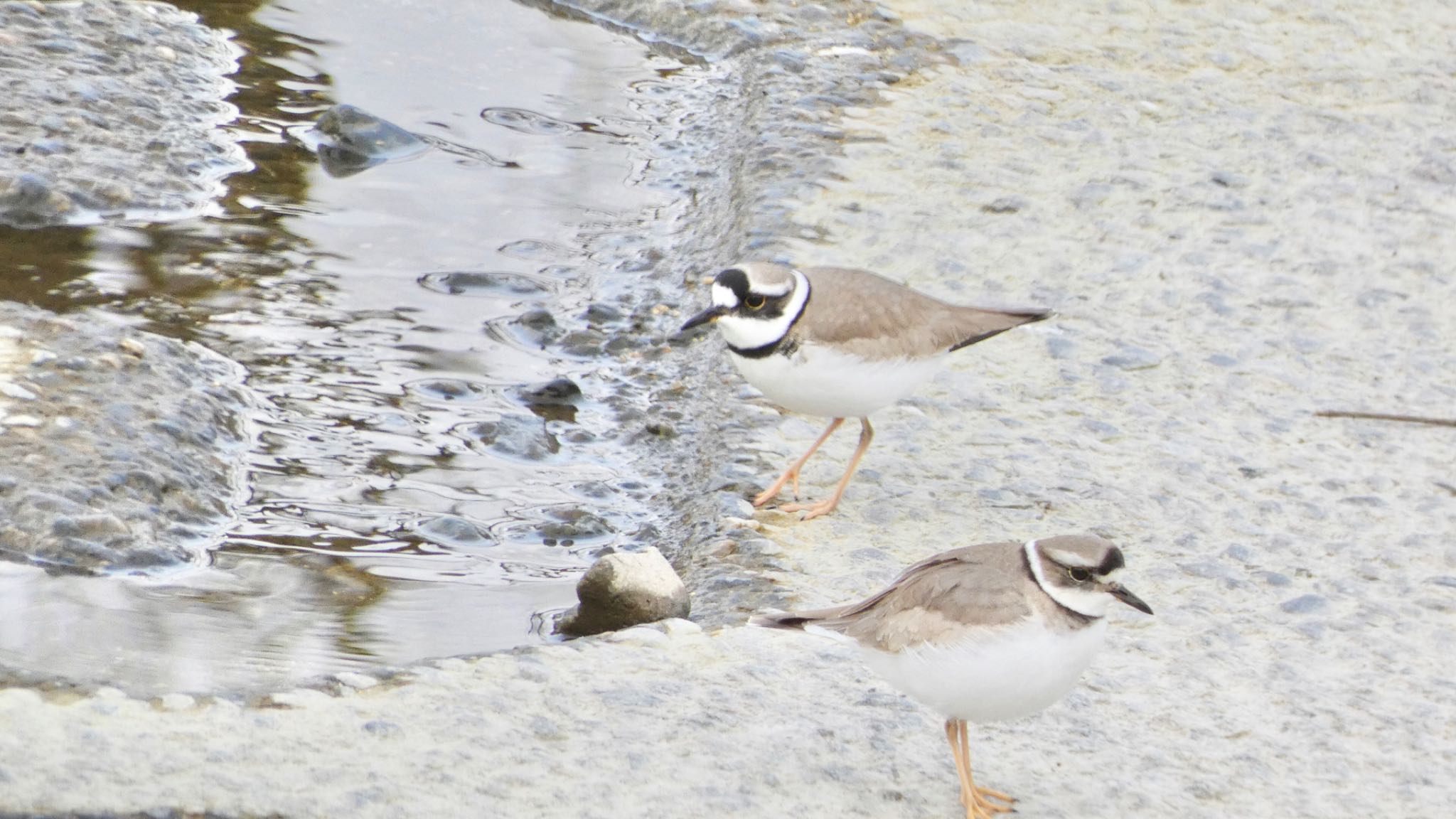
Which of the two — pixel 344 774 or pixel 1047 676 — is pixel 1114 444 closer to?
pixel 1047 676

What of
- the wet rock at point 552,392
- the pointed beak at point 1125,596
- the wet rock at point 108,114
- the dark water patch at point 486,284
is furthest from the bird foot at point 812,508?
the wet rock at point 108,114

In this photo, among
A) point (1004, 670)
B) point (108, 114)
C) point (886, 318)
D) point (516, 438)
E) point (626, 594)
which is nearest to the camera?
point (1004, 670)

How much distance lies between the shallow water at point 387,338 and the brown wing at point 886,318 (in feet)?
2.82

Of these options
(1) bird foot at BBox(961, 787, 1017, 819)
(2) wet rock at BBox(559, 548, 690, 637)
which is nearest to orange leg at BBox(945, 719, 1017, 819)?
(1) bird foot at BBox(961, 787, 1017, 819)

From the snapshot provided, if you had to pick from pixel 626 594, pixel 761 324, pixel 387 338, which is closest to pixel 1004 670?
pixel 626 594

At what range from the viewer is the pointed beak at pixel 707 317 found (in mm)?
4805

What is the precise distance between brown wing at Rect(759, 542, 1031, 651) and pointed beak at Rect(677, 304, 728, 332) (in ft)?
4.62

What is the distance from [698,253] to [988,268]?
119cm

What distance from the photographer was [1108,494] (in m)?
4.92

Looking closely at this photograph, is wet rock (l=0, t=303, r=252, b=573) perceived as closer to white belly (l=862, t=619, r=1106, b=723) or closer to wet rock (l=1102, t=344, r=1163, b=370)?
white belly (l=862, t=619, r=1106, b=723)

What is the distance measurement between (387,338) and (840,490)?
70.8 inches

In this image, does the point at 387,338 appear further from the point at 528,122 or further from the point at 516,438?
the point at 528,122

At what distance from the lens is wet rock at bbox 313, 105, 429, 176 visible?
6898mm

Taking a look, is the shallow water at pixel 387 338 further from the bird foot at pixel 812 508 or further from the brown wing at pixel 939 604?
the brown wing at pixel 939 604
